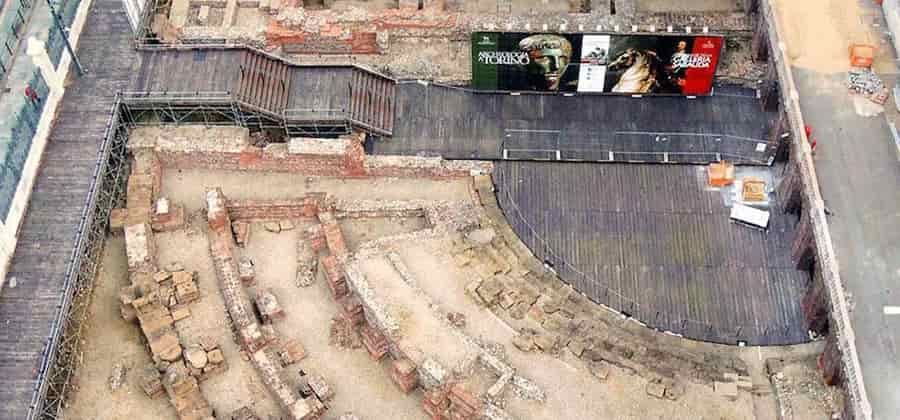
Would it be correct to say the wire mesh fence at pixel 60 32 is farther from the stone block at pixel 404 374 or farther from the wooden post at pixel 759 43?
the wooden post at pixel 759 43

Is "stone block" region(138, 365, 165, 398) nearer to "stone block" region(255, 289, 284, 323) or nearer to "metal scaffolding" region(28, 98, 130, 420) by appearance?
"metal scaffolding" region(28, 98, 130, 420)

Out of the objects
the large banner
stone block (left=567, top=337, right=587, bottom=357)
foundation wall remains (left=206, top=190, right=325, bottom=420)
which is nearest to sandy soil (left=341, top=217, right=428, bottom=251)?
foundation wall remains (left=206, top=190, right=325, bottom=420)

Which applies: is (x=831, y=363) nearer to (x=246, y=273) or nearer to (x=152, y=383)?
(x=246, y=273)

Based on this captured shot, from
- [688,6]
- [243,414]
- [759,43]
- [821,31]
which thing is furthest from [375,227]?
[821,31]

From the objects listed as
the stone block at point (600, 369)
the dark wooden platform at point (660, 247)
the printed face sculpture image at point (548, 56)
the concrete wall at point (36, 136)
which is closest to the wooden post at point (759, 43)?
the dark wooden platform at point (660, 247)

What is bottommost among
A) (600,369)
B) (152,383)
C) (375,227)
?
(152,383)
